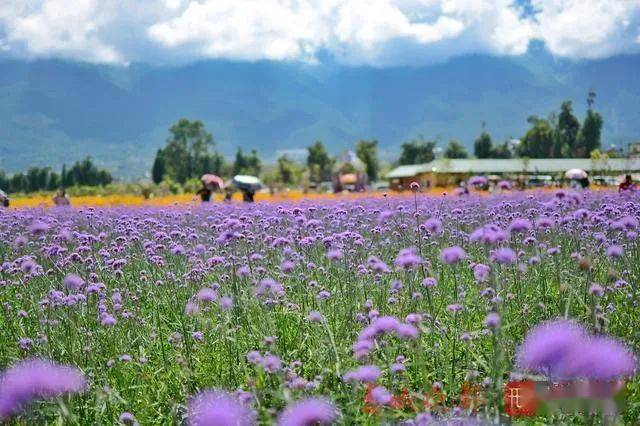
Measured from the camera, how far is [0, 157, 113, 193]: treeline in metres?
109

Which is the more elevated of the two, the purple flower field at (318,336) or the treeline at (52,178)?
the treeline at (52,178)

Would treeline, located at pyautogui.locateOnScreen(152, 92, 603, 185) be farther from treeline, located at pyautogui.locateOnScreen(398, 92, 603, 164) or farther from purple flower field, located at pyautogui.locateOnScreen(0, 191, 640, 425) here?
purple flower field, located at pyautogui.locateOnScreen(0, 191, 640, 425)

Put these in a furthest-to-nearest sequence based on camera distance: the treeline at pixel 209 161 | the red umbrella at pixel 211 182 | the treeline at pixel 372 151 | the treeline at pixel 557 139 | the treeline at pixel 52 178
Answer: the treeline at pixel 209 161, the treeline at pixel 372 151, the treeline at pixel 557 139, the treeline at pixel 52 178, the red umbrella at pixel 211 182

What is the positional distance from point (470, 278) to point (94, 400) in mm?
4073

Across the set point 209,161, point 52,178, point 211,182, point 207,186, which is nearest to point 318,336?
point 207,186

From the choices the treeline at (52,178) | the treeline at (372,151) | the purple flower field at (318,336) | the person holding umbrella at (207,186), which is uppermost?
the treeline at (372,151)

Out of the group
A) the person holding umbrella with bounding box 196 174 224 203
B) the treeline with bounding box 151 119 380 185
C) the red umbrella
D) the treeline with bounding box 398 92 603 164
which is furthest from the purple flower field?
the treeline with bounding box 151 119 380 185

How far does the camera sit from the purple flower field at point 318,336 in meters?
2.73

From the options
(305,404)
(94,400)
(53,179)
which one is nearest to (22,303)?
(94,400)

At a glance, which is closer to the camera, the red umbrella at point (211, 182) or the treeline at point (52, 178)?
the red umbrella at point (211, 182)

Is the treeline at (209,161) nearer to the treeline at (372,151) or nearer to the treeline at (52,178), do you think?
the treeline at (372,151)

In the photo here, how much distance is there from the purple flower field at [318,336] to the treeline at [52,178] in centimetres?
10248

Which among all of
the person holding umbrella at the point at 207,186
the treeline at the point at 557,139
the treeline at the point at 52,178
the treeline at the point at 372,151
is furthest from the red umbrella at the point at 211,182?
the treeline at the point at 557,139

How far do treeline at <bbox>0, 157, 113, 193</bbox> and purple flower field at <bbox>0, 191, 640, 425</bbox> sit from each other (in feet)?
336
